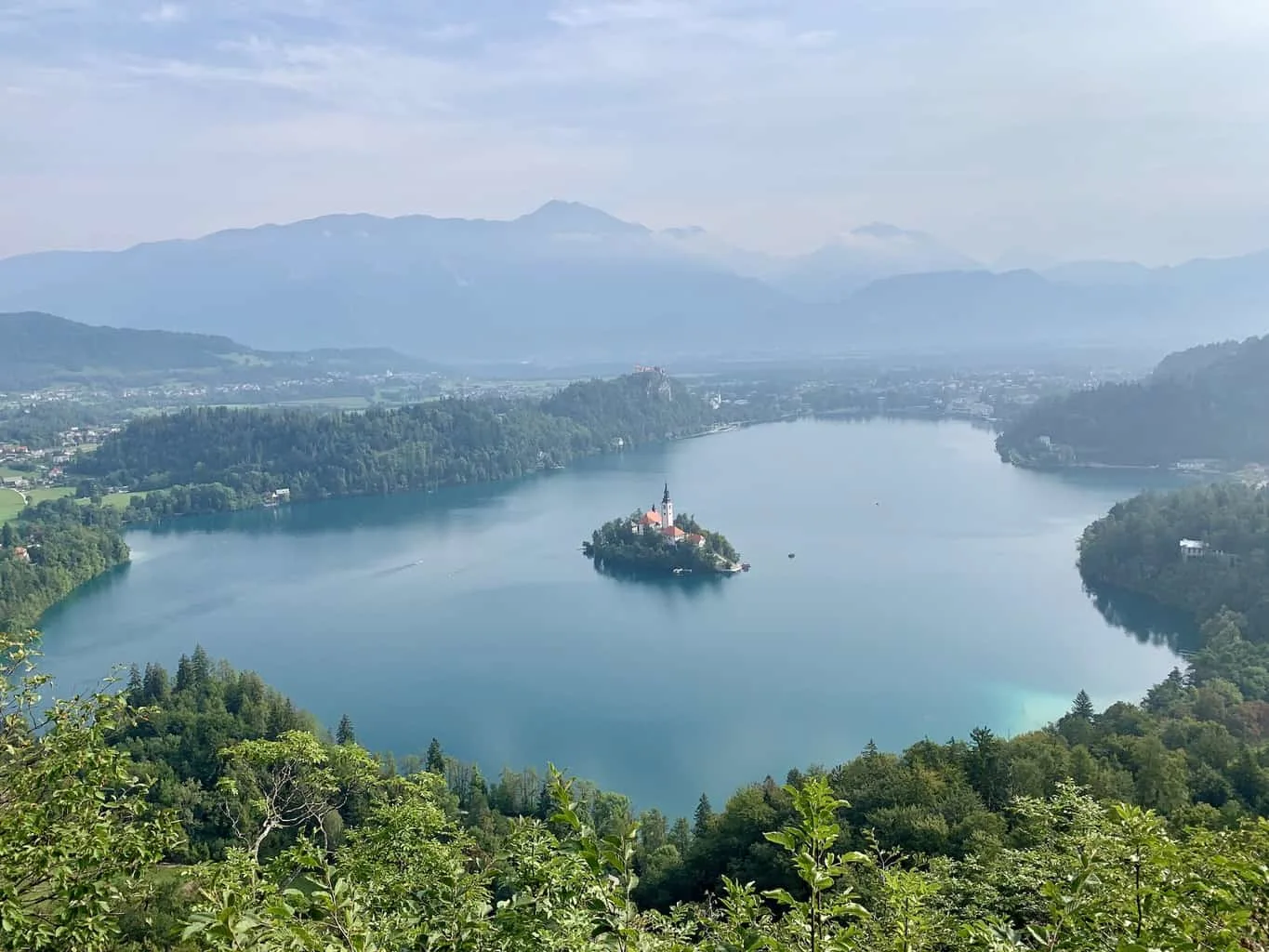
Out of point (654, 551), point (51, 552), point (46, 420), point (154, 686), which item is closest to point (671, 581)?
point (654, 551)

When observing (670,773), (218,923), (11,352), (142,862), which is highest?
(11,352)

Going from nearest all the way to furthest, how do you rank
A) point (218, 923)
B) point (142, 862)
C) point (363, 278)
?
point (218, 923), point (142, 862), point (363, 278)

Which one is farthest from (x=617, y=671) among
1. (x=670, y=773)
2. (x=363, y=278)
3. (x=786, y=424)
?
(x=363, y=278)

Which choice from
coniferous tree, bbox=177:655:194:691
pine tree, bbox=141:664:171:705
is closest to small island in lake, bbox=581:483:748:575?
coniferous tree, bbox=177:655:194:691

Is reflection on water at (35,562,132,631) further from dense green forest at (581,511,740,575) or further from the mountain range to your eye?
the mountain range

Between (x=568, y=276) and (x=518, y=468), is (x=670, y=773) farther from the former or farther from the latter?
(x=568, y=276)

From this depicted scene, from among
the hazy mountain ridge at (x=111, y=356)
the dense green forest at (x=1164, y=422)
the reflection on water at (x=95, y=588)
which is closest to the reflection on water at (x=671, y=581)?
the reflection on water at (x=95, y=588)

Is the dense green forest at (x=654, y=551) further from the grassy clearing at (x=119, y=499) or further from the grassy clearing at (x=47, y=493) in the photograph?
the grassy clearing at (x=47, y=493)
